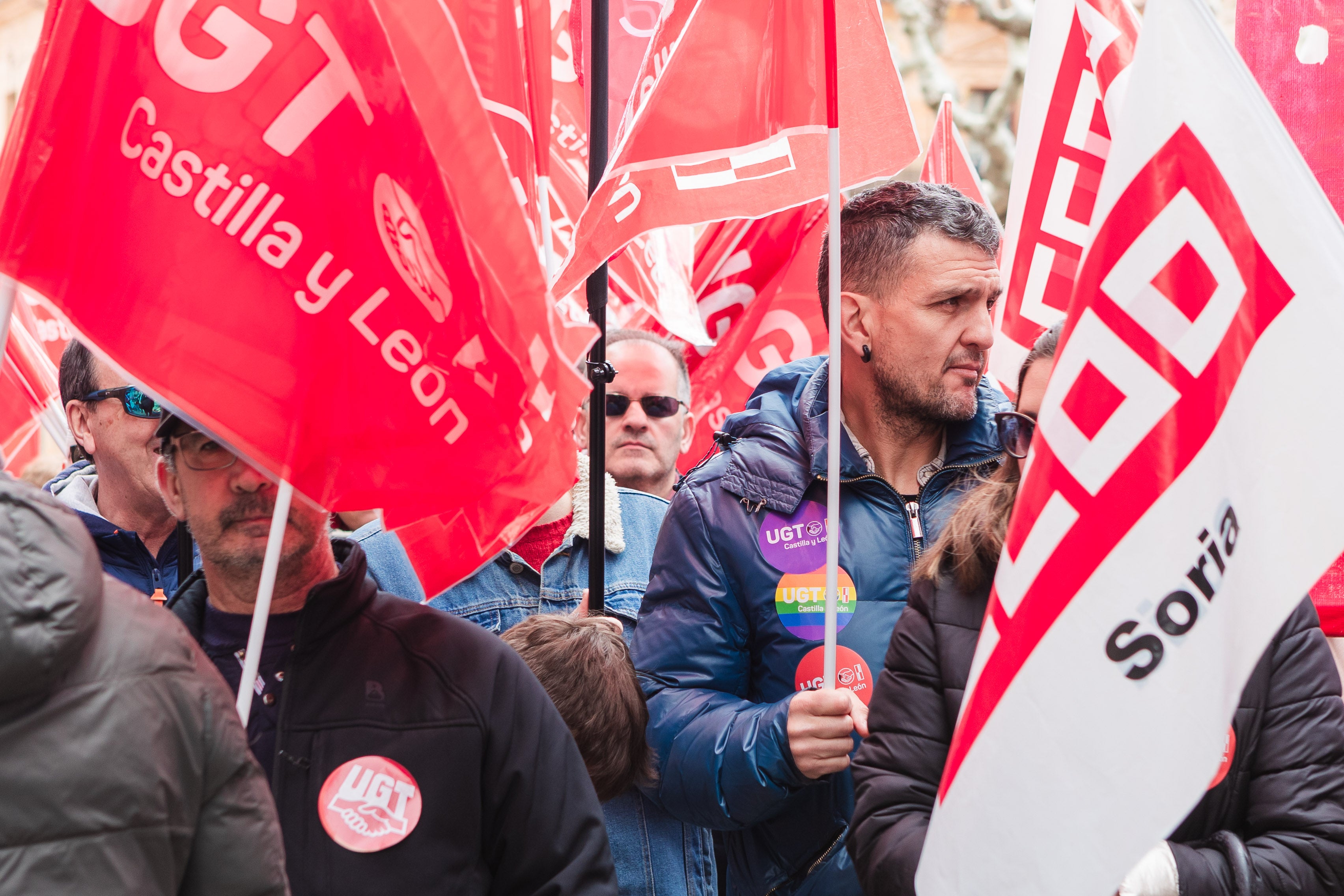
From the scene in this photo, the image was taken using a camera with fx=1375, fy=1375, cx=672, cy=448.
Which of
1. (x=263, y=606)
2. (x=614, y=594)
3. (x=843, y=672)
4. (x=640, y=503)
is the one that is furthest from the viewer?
(x=640, y=503)

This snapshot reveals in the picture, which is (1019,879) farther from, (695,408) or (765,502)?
(695,408)

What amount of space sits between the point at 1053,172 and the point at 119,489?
2.60 m

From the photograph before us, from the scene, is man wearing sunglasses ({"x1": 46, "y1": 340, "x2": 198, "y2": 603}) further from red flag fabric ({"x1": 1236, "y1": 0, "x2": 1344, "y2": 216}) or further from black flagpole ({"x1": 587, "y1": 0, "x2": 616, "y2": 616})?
red flag fabric ({"x1": 1236, "y1": 0, "x2": 1344, "y2": 216})

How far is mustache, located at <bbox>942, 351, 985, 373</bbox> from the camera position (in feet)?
9.23

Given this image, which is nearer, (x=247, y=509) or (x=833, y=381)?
(x=247, y=509)

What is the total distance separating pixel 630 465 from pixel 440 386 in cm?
226

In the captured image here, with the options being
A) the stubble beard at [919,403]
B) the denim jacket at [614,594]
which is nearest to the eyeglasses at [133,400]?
the denim jacket at [614,594]

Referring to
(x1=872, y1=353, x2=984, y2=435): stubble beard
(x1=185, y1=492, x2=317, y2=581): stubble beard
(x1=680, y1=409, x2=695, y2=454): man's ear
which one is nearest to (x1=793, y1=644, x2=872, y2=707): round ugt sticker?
(x1=872, y1=353, x2=984, y2=435): stubble beard

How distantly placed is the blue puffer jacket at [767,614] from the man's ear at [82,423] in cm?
162

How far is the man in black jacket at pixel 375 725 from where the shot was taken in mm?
1988

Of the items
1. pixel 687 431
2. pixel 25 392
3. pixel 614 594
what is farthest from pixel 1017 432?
pixel 25 392

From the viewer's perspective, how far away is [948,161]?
4754mm

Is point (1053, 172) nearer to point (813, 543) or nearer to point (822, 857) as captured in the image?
point (813, 543)

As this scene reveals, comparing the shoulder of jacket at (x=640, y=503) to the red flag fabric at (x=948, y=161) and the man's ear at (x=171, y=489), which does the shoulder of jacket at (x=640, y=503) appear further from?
the red flag fabric at (x=948, y=161)
